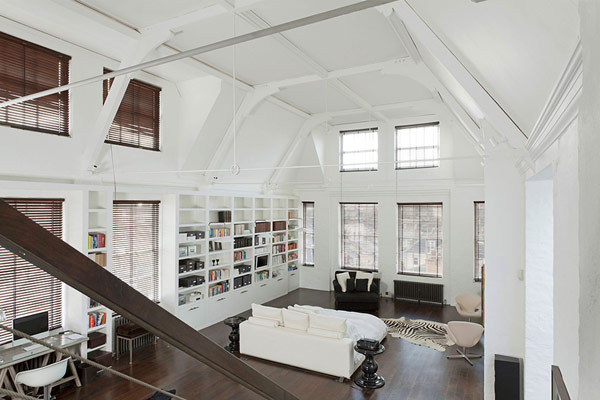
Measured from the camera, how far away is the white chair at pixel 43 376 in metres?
4.68

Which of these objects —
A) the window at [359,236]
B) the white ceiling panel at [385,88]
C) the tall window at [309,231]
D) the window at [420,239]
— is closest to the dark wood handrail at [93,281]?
the white ceiling panel at [385,88]

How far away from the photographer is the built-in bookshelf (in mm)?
8023

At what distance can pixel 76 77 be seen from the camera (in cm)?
586

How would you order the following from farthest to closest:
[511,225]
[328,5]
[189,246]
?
1. [189,246]
2. [511,225]
3. [328,5]

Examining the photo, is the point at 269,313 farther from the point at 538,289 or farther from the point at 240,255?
the point at 538,289

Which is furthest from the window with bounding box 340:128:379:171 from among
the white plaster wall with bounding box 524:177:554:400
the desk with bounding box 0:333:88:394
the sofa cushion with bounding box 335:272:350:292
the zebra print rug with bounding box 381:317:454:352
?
the desk with bounding box 0:333:88:394

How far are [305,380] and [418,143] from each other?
6949 millimetres

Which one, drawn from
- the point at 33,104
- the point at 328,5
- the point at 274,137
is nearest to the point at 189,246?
the point at 274,137

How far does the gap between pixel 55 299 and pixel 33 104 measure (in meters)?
3.10

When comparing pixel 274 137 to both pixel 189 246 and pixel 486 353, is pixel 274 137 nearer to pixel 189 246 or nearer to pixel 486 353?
pixel 189 246

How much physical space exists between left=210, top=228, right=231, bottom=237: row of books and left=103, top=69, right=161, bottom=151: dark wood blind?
7.66ft

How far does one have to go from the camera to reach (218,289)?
8.99m

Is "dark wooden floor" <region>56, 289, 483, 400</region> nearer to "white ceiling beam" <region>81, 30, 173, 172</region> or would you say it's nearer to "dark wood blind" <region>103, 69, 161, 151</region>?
"white ceiling beam" <region>81, 30, 173, 172</region>

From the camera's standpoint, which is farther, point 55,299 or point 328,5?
point 55,299
